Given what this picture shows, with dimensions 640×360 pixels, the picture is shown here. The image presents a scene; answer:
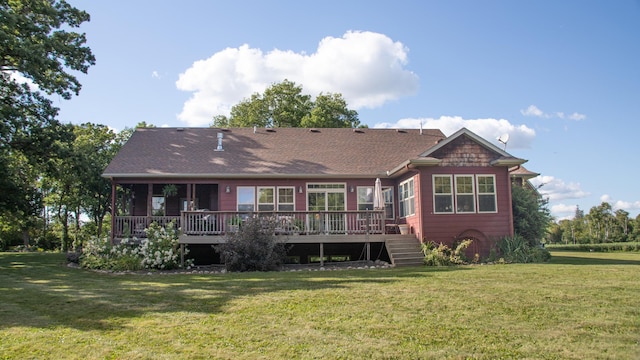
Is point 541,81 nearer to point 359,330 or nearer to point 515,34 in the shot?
point 515,34

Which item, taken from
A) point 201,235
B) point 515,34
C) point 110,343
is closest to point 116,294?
point 110,343

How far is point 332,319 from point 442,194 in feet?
33.1

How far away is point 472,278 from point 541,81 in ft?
26.3

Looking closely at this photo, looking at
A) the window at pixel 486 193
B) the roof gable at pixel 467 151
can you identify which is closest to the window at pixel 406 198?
the roof gable at pixel 467 151

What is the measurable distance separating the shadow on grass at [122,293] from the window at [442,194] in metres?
3.76

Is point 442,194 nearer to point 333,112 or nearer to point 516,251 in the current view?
point 516,251

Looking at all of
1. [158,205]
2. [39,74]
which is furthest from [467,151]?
[39,74]

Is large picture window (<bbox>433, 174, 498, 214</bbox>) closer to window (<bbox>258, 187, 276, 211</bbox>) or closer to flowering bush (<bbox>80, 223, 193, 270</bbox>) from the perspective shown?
window (<bbox>258, 187, 276, 211</bbox>)

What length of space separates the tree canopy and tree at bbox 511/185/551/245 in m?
18.9

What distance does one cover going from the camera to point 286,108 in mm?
36594

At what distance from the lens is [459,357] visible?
5473 millimetres

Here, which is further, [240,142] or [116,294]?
[240,142]

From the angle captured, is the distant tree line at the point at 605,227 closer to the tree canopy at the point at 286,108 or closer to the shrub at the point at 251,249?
the tree canopy at the point at 286,108

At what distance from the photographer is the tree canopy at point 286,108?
36.0m
